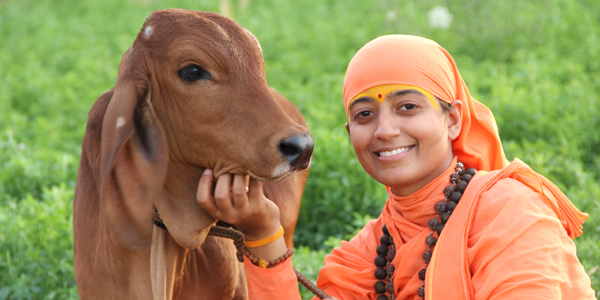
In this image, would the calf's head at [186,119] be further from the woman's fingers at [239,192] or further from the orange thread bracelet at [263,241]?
the orange thread bracelet at [263,241]

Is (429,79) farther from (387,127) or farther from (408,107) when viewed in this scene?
(387,127)

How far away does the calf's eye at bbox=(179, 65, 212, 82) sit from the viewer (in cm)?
202

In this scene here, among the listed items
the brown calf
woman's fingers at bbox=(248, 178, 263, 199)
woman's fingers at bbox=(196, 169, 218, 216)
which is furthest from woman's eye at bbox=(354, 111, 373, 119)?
woman's fingers at bbox=(196, 169, 218, 216)

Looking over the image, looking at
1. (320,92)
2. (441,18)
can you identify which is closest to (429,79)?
(320,92)

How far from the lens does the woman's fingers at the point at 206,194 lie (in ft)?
6.72

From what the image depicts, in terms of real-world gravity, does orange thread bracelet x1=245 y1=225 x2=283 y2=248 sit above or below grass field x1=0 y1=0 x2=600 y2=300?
above

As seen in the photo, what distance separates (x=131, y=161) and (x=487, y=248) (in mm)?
1220

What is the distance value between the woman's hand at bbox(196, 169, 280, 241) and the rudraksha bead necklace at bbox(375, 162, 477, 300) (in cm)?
58

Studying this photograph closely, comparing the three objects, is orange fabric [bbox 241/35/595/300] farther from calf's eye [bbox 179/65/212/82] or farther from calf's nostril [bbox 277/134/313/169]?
calf's eye [bbox 179/65/212/82]

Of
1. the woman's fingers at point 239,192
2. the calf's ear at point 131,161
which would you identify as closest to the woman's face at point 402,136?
the woman's fingers at point 239,192

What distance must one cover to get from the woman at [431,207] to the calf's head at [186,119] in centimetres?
14

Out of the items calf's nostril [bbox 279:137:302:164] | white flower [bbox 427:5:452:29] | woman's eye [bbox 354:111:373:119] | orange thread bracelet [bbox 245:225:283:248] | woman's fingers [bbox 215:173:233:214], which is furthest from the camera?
white flower [bbox 427:5:452:29]

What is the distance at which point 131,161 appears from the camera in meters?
2.03

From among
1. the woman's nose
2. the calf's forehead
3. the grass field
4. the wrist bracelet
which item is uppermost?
the calf's forehead
